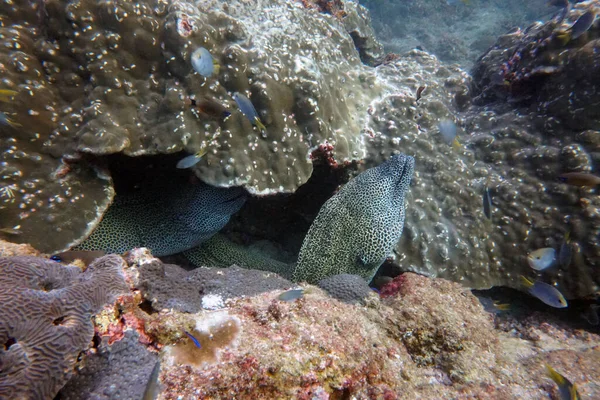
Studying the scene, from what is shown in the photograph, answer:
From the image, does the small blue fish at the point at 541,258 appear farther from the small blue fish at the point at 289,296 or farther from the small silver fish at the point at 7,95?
the small silver fish at the point at 7,95

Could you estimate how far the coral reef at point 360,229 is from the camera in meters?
3.76

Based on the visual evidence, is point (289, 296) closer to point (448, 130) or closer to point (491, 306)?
point (491, 306)

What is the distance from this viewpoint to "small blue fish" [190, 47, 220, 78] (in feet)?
11.0

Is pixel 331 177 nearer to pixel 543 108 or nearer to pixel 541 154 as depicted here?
pixel 541 154

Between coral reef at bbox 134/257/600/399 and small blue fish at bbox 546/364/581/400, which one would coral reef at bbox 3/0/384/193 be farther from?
small blue fish at bbox 546/364/581/400

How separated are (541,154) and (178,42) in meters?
5.49

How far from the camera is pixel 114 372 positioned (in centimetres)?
193

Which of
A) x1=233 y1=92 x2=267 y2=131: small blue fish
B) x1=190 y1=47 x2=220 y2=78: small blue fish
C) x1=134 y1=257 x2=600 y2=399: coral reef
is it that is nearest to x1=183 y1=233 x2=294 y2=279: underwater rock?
x1=134 y1=257 x2=600 y2=399: coral reef

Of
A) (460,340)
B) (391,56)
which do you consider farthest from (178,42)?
(391,56)

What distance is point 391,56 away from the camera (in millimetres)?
8258

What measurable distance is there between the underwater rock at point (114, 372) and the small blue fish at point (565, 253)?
4940 mm

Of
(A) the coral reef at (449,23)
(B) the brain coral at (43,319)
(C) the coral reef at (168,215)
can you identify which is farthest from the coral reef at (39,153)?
(A) the coral reef at (449,23)

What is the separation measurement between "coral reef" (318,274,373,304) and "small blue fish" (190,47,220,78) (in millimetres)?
2706

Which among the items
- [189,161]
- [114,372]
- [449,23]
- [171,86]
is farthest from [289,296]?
[449,23]
